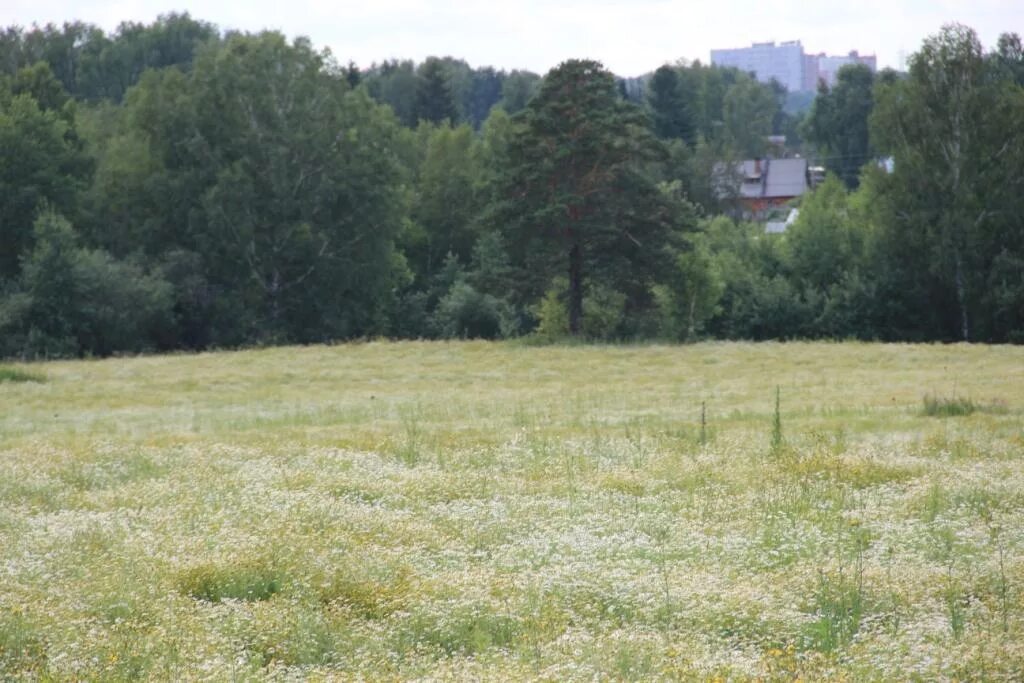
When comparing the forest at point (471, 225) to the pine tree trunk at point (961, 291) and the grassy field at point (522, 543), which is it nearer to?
the pine tree trunk at point (961, 291)

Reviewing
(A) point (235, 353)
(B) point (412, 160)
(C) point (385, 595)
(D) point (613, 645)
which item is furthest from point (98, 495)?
(B) point (412, 160)

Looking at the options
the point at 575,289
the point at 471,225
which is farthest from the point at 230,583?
the point at 471,225

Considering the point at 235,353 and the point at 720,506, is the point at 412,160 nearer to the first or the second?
the point at 235,353

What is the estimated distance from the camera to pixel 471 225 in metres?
47.5

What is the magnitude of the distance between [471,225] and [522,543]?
120ft

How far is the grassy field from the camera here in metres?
8.44

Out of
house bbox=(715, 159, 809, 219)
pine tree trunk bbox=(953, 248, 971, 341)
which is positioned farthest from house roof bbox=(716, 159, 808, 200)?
pine tree trunk bbox=(953, 248, 971, 341)

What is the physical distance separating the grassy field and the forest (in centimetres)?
2369

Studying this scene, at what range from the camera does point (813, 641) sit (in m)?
8.69

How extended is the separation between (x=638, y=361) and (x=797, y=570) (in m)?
25.1

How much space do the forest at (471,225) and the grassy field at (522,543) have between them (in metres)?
23.7

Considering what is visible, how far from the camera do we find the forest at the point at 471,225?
1820 inches

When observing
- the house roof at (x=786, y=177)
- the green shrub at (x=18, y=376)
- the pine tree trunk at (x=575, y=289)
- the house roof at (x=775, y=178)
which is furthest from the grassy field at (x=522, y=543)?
the house roof at (x=786, y=177)

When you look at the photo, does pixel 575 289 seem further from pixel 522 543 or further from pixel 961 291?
pixel 522 543
